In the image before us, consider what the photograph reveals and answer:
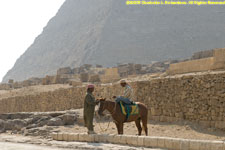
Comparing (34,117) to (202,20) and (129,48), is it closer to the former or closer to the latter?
(129,48)

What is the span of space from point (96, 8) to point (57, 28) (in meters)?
→ 19.3

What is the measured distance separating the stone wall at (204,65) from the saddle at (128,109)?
713cm

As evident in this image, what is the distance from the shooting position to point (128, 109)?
28.2 feet

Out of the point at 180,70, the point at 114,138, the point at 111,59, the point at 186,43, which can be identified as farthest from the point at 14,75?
the point at 114,138

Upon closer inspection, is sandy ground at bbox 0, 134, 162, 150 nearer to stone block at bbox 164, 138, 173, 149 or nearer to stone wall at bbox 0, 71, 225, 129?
stone block at bbox 164, 138, 173, 149

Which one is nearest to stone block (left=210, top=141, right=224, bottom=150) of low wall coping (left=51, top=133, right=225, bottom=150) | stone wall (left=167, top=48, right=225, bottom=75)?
low wall coping (left=51, top=133, right=225, bottom=150)

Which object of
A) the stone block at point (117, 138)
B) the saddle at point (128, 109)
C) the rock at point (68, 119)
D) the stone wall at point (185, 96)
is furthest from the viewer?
the rock at point (68, 119)

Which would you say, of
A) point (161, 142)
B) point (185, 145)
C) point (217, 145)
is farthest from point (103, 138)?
point (217, 145)

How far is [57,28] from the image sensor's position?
13175cm

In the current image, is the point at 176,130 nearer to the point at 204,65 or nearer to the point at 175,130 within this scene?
the point at 175,130

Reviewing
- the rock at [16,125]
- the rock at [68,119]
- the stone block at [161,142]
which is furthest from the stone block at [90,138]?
the rock at [16,125]

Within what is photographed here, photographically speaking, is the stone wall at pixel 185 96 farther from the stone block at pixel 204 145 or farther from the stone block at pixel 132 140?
the stone block at pixel 204 145

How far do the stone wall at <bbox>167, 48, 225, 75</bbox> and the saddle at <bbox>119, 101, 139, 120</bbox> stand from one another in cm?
713

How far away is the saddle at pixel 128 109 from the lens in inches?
337
